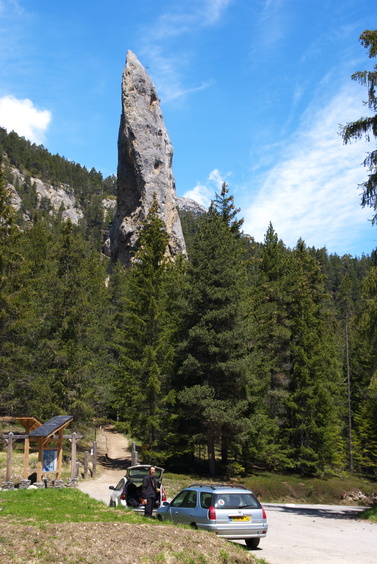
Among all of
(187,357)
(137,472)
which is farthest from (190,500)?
(187,357)

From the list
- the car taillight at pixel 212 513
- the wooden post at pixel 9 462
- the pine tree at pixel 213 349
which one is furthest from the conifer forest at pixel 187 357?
the car taillight at pixel 212 513

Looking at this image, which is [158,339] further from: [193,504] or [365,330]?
[193,504]

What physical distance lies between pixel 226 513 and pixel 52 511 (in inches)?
154

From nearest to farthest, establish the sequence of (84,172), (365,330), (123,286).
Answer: (365,330)
(123,286)
(84,172)

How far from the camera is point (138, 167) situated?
74750 millimetres

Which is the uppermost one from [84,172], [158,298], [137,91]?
[84,172]

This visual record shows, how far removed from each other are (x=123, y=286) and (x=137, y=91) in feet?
138

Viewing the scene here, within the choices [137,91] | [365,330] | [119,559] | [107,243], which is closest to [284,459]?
[365,330]

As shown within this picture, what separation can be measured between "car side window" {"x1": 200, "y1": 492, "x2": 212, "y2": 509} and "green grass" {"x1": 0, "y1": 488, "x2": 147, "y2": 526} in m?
1.40

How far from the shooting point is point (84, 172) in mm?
195375

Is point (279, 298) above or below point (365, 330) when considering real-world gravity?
above

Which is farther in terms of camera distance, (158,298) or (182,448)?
(158,298)

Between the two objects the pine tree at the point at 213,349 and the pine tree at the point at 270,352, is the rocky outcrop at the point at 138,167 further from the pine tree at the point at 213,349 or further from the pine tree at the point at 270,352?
A: the pine tree at the point at 213,349

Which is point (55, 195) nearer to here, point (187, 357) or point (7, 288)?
point (7, 288)
